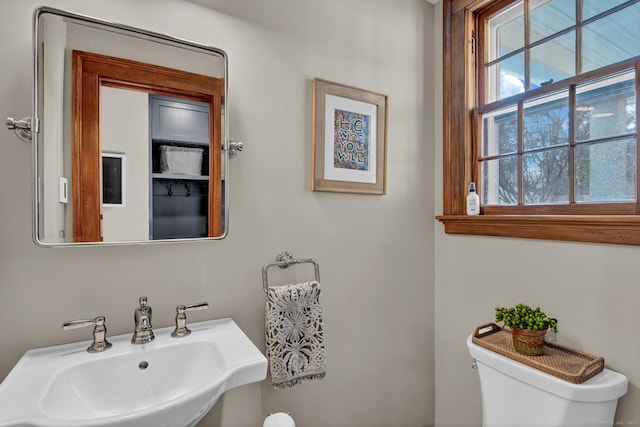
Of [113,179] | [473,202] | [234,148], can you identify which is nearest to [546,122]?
[473,202]

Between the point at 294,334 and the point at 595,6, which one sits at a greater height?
the point at 595,6

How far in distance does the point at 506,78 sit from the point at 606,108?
464mm

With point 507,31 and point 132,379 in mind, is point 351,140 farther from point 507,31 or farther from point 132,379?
point 132,379

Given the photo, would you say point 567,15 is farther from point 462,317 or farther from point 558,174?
point 462,317

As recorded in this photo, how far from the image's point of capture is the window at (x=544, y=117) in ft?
3.98

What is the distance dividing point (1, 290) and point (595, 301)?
75.0 inches

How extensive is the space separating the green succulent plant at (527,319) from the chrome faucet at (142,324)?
3.98ft

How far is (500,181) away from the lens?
1.61 m

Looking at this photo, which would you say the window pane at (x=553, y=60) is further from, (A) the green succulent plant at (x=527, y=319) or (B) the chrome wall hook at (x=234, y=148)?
(B) the chrome wall hook at (x=234, y=148)

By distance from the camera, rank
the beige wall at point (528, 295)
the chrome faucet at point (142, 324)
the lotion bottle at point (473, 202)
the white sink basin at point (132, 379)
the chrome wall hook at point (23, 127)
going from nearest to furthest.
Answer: the white sink basin at point (132, 379), the chrome wall hook at point (23, 127), the chrome faucet at point (142, 324), the beige wall at point (528, 295), the lotion bottle at point (473, 202)

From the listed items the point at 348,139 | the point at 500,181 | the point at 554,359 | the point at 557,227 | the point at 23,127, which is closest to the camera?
the point at 23,127

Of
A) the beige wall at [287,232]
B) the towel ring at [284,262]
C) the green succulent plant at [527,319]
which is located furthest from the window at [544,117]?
the towel ring at [284,262]

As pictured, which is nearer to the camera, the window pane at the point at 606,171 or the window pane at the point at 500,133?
the window pane at the point at 606,171

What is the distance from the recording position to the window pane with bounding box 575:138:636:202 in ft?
3.93
